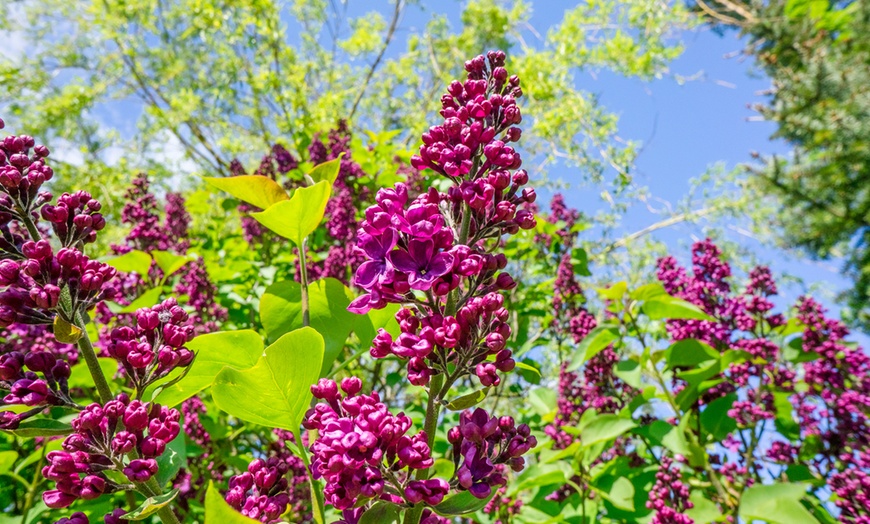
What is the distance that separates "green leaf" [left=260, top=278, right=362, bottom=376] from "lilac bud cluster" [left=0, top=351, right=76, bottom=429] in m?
0.40

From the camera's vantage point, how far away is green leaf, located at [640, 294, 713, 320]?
7.07ft

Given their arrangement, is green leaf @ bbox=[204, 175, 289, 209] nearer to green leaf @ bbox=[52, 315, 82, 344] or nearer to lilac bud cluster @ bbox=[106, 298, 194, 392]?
lilac bud cluster @ bbox=[106, 298, 194, 392]

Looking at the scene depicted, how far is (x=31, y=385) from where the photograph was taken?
89cm

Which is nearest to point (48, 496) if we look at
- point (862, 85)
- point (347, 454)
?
point (347, 454)

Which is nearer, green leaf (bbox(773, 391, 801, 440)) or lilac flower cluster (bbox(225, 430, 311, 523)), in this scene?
lilac flower cluster (bbox(225, 430, 311, 523))

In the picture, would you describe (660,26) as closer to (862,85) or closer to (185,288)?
(862,85)

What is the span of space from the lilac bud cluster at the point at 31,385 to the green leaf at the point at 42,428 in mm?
15

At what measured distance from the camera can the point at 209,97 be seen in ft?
29.2

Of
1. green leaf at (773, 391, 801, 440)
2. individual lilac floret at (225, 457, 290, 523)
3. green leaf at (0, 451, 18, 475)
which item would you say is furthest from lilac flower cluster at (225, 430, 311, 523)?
green leaf at (773, 391, 801, 440)

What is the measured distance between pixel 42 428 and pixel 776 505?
7.10 feet

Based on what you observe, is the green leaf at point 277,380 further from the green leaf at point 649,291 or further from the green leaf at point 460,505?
the green leaf at point 649,291

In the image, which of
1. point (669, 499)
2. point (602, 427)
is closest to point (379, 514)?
point (602, 427)

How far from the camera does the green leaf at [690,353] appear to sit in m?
2.30

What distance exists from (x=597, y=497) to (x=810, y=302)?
1504 millimetres
